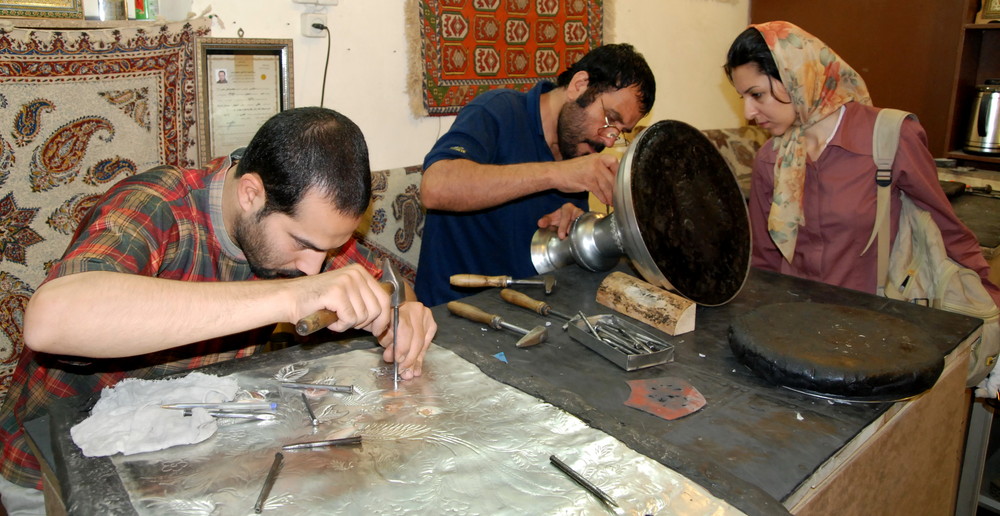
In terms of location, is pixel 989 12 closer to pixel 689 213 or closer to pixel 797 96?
pixel 797 96

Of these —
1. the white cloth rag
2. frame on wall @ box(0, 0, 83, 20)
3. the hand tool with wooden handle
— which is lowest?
the white cloth rag

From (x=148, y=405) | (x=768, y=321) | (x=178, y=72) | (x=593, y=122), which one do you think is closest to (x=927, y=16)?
(x=593, y=122)

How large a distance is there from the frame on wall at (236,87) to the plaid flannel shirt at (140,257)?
0.86 meters

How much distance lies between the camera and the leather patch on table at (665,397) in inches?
51.1

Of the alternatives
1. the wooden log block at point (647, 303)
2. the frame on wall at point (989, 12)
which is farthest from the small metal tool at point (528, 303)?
the frame on wall at point (989, 12)

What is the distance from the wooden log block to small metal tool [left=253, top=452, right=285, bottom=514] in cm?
95

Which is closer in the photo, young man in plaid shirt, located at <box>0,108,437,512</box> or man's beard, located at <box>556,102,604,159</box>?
young man in plaid shirt, located at <box>0,108,437,512</box>

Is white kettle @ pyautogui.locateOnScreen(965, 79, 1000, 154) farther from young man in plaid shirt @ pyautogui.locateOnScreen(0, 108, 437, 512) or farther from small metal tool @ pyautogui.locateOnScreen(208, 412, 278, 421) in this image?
small metal tool @ pyautogui.locateOnScreen(208, 412, 278, 421)

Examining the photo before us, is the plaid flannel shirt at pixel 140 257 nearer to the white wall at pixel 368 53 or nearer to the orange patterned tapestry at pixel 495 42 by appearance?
the white wall at pixel 368 53

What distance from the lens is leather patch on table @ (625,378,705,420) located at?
1298mm

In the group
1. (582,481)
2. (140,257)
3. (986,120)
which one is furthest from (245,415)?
(986,120)

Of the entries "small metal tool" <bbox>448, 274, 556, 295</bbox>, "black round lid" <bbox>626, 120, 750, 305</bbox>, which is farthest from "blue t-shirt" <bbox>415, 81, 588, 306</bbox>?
"black round lid" <bbox>626, 120, 750, 305</bbox>

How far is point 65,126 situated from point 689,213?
5.97 ft

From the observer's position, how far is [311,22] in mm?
2555
